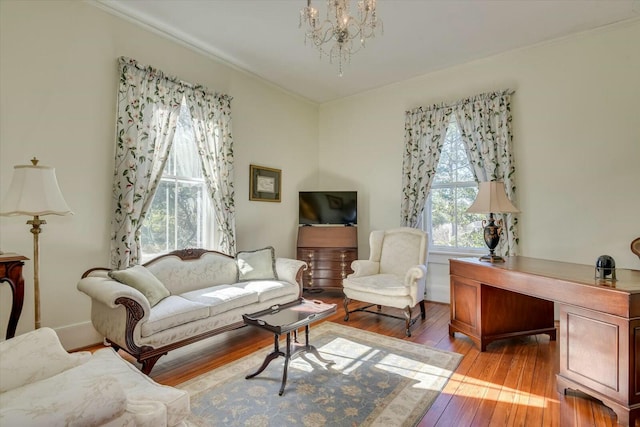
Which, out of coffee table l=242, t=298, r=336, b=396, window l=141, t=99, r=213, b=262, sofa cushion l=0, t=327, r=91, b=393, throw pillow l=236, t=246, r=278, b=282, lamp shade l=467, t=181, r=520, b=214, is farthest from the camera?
throw pillow l=236, t=246, r=278, b=282

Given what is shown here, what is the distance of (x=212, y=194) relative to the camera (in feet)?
12.8

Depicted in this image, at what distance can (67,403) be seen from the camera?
0.84m

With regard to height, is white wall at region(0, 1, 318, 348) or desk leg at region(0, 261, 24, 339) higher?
white wall at region(0, 1, 318, 348)

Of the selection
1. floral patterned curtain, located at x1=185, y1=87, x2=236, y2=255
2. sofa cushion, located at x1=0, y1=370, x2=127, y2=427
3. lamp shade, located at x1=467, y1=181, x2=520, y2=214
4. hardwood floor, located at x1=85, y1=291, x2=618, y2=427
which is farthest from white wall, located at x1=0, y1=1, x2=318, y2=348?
lamp shade, located at x1=467, y1=181, x2=520, y2=214

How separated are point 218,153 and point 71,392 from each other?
337 cm

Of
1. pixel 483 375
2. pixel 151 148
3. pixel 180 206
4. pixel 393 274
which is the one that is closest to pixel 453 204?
pixel 393 274

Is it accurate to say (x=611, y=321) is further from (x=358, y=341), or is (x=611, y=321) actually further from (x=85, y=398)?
(x=85, y=398)

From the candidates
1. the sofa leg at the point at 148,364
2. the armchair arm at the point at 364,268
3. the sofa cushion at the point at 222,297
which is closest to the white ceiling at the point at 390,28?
the armchair arm at the point at 364,268

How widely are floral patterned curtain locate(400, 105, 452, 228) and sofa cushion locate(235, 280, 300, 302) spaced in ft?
6.44

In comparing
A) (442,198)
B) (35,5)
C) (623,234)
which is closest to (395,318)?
(442,198)

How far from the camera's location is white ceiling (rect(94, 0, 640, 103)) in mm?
3057

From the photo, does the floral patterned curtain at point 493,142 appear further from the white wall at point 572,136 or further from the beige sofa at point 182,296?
the beige sofa at point 182,296

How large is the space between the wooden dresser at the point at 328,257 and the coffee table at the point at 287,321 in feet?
6.36

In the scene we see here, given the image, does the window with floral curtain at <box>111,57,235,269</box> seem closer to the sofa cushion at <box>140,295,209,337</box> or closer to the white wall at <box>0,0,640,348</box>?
the white wall at <box>0,0,640,348</box>
